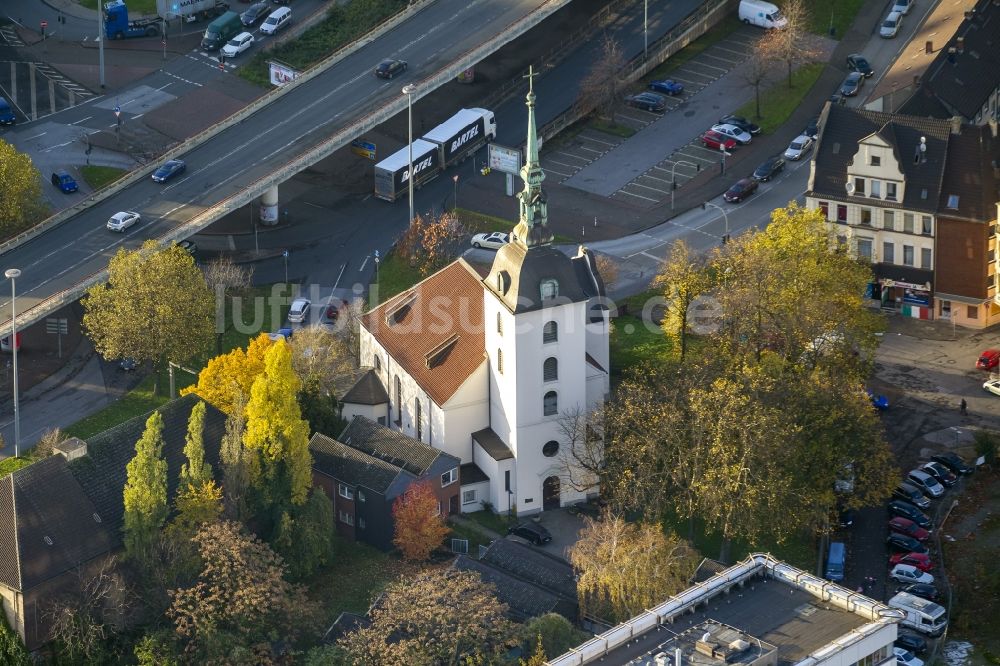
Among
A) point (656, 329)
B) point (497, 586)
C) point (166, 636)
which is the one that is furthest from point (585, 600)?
point (656, 329)

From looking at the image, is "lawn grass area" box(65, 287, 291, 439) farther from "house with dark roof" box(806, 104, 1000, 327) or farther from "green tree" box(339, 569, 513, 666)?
"house with dark roof" box(806, 104, 1000, 327)

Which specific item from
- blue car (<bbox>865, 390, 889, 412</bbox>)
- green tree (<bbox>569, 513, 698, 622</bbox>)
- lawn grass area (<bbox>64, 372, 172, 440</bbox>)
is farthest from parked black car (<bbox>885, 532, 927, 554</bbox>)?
lawn grass area (<bbox>64, 372, 172, 440</bbox>)

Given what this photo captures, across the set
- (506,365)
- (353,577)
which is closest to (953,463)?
(506,365)

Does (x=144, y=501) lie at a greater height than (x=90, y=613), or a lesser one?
greater

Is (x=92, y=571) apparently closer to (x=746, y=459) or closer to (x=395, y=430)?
(x=395, y=430)

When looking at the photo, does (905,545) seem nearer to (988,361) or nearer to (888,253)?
(988,361)

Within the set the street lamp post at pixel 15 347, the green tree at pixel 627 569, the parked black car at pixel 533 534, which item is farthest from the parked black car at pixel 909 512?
the street lamp post at pixel 15 347

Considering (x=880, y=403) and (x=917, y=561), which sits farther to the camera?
(x=880, y=403)

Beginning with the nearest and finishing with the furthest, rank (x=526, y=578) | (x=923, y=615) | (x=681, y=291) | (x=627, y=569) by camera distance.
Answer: (x=627, y=569) → (x=923, y=615) → (x=526, y=578) → (x=681, y=291)

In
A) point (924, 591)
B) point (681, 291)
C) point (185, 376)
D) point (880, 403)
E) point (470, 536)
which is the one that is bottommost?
point (470, 536)
